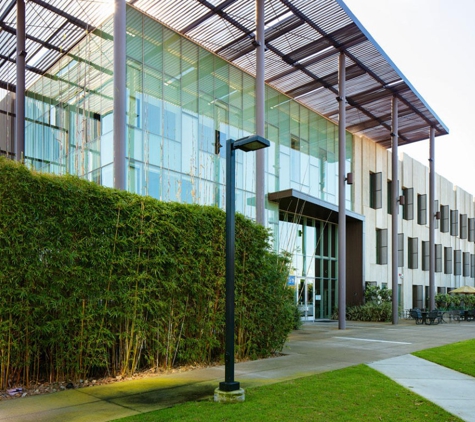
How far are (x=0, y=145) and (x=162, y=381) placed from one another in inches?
766

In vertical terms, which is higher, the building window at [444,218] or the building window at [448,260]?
the building window at [444,218]

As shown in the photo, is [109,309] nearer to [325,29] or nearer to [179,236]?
[179,236]

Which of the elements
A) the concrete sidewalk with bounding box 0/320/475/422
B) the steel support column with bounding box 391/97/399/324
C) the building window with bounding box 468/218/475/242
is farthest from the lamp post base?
the building window with bounding box 468/218/475/242

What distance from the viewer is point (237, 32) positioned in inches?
733

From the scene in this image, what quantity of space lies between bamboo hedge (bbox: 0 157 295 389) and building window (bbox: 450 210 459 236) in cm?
3631

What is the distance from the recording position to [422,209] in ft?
121

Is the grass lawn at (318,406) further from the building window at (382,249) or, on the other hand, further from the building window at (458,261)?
the building window at (458,261)

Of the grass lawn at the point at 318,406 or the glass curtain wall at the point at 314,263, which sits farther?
the glass curtain wall at the point at 314,263

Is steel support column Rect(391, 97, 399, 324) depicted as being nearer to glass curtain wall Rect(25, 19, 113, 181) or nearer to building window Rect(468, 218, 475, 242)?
glass curtain wall Rect(25, 19, 113, 181)

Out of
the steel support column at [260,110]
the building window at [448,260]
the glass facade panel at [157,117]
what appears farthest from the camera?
the building window at [448,260]

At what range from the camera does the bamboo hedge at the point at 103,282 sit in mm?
7219

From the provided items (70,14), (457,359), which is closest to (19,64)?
(70,14)

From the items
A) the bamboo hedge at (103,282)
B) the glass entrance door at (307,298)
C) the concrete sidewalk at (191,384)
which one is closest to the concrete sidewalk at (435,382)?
the concrete sidewalk at (191,384)

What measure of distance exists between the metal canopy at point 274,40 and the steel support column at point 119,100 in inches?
185
